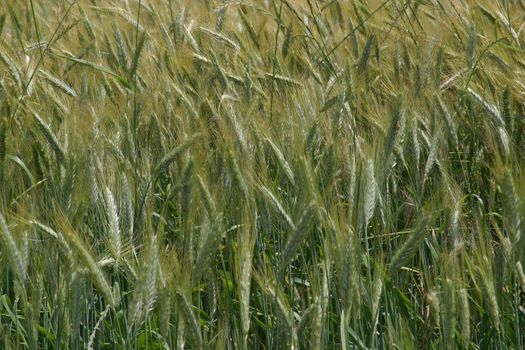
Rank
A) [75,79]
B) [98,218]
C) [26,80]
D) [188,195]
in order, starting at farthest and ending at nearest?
[75,79], [26,80], [98,218], [188,195]

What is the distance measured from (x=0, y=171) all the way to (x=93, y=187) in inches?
7.3

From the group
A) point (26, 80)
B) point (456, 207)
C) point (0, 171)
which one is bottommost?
point (456, 207)

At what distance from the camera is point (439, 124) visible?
6.81ft

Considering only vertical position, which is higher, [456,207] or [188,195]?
[188,195]

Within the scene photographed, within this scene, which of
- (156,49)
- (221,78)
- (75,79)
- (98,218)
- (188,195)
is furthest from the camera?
(156,49)

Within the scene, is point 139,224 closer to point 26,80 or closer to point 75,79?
point 26,80

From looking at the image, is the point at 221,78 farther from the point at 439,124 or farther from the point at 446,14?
the point at 446,14

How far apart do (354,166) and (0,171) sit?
0.68m

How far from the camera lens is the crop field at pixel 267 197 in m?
1.55

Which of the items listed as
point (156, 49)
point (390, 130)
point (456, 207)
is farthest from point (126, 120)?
point (156, 49)

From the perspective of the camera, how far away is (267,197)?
65.2 inches

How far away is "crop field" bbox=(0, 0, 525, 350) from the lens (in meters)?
1.55

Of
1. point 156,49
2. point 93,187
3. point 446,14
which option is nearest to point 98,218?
point 93,187

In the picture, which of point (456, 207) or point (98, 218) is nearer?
point (456, 207)
